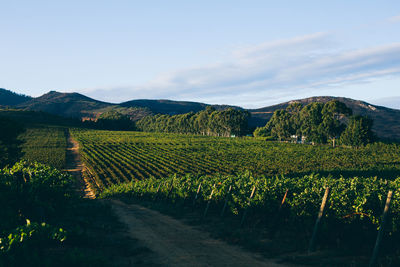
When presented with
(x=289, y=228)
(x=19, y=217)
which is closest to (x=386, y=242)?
(x=289, y=228)

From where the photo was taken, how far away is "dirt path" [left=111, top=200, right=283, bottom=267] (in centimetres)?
1014

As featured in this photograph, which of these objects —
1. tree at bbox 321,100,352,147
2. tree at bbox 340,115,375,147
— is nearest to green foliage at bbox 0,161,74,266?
tree at bbox 340,115,375,147

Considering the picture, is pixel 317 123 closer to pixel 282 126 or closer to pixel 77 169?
pixel 282 126

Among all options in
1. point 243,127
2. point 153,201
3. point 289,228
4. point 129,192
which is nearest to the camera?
point 289,228

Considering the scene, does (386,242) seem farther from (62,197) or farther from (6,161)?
(6,161)

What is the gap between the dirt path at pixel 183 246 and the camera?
1014 centimetres

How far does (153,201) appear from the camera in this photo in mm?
26219

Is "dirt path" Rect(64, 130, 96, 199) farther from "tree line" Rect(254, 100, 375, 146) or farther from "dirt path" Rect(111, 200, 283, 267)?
"tree line" Rect(254, 100, 375, 146)

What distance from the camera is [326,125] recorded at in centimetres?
10269

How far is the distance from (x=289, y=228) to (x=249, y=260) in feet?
12.3

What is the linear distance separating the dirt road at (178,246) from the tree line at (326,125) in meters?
88.4

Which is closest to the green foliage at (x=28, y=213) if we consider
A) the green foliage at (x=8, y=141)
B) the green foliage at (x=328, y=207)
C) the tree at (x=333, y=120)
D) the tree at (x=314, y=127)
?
the green foliage at (x=328, y=207)

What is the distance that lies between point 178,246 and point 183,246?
21 cm

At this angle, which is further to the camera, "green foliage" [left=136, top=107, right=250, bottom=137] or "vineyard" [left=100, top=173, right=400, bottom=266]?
"green foliage" [left=136, top=107, right=250, bottom=137]
